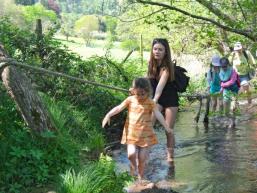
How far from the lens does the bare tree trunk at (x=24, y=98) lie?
5.21 meters

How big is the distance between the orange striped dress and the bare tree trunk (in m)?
1.01

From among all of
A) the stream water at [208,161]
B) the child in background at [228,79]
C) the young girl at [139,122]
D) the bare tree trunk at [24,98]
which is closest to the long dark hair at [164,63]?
the young girl at [139,122]

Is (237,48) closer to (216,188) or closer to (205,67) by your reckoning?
(216,188)

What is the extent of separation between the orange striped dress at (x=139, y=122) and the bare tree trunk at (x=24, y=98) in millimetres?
1010

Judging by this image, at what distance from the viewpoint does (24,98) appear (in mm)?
Result: 5258

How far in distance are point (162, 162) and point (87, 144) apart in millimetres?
1334

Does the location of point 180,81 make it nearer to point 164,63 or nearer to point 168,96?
point 168,96

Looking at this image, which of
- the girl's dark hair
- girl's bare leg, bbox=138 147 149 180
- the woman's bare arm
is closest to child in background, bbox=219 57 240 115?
the woman's bare arm

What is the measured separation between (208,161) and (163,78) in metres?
1.89

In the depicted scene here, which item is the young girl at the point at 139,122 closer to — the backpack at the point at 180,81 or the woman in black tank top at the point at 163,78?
the woman in black tank top at the point at 163,78

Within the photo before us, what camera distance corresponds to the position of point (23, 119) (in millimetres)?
5535

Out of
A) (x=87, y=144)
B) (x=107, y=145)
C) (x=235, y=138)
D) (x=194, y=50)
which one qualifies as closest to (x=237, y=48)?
(x=235, y=138)

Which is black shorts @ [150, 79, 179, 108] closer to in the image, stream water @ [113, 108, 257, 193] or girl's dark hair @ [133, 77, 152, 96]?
stream water @ [113, 108, 257, 193]

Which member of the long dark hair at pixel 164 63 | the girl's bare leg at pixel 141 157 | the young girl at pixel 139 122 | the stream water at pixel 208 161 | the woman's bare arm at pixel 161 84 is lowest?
the stream water at pixel 208 161
